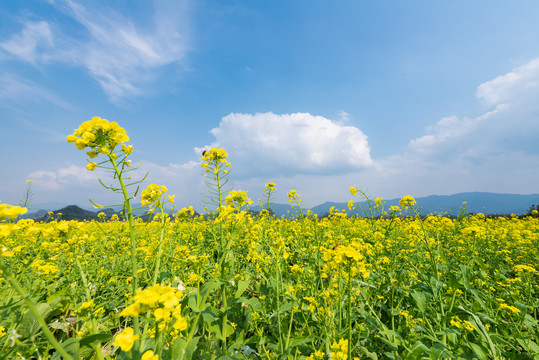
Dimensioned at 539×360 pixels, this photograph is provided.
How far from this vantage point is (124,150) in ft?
5.07

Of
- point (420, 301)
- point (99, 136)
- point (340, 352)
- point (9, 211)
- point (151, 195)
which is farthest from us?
point (420, 301)

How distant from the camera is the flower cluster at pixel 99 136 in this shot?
1444 millimetres

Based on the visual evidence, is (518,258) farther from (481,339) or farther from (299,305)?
(299,305)

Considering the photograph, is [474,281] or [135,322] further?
[474,281]

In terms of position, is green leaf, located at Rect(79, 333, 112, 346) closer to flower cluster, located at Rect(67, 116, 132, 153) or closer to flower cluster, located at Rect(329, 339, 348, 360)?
flower cluster, located at Rect(67, 116, 132, 153)

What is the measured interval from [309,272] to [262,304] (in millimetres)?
712

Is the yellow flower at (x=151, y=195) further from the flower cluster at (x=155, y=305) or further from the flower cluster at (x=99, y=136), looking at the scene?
the flower cluster at (x=155, y=305)

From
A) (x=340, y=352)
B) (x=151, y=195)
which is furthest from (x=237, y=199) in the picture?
(x=340, y=352)

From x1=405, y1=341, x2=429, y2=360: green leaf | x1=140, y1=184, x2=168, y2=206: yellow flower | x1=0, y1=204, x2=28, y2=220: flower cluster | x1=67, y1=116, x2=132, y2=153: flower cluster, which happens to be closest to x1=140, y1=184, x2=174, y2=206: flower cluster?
x1=140, y1=184, x2=168, y2=206: yellow flower

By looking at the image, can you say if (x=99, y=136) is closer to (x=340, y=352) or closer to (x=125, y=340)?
(x=125, y=340)

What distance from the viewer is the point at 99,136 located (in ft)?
4.85

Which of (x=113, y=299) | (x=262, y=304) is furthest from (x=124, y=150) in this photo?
(x=113, y=299)

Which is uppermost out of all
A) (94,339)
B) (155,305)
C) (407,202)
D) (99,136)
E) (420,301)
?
(99,136)

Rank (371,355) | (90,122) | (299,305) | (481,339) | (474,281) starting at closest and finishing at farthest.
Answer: (90,122) → (371,355) → (481,339) → (299,305) → (474,281)
